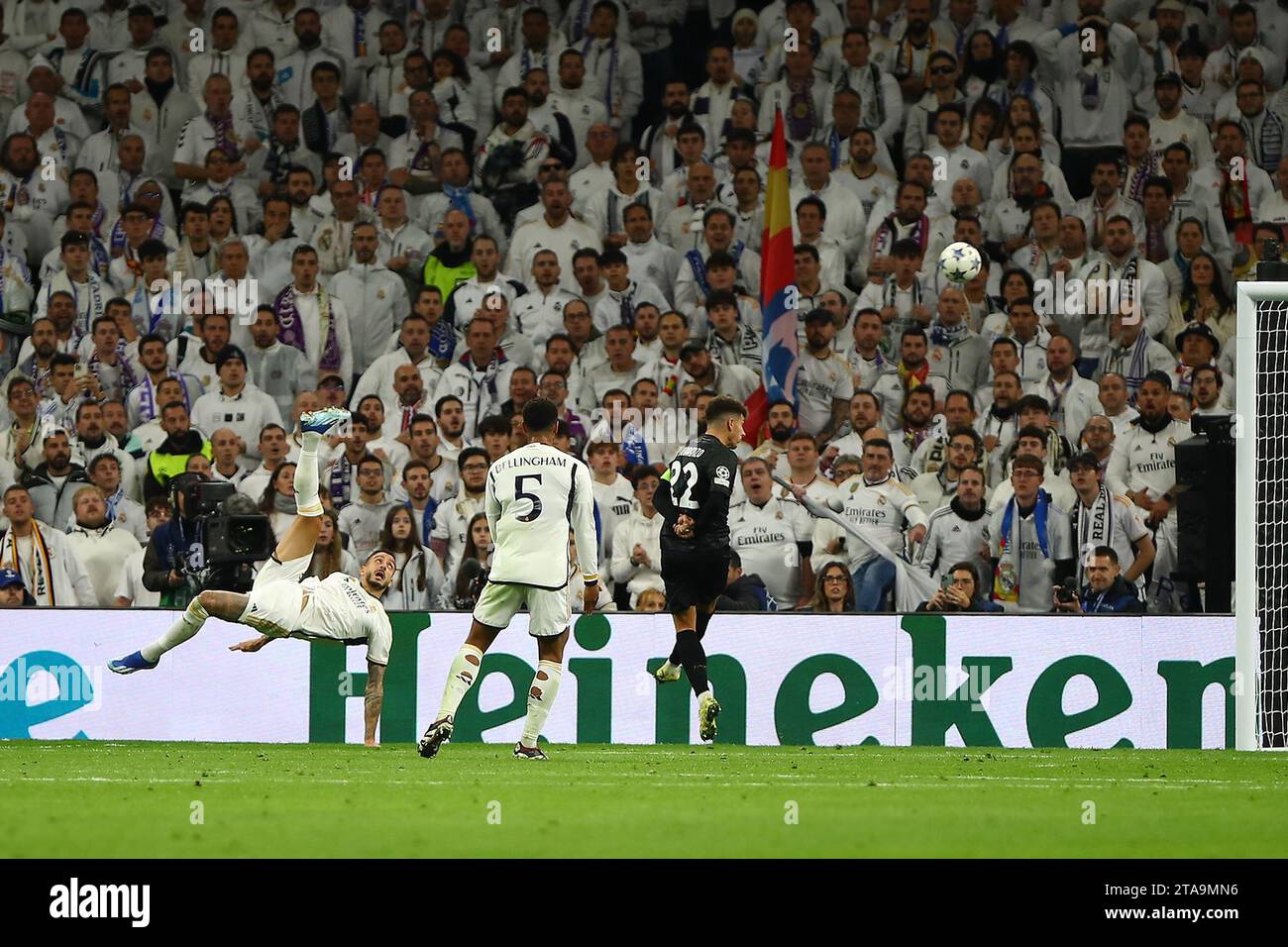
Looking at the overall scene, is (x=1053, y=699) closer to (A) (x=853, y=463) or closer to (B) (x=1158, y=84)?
(A) (x=853, y=463)

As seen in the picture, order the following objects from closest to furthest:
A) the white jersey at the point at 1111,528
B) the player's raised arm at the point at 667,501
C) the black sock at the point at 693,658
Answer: the black sock at the point at 693,658, the player's raised arm at the point at 667,501, the white jersey at the point at 1111,528

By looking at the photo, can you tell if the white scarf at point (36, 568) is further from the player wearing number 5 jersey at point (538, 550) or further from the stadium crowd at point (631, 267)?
the player wearing number 5 jersey at point (538, 550)

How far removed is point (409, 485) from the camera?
16828mm

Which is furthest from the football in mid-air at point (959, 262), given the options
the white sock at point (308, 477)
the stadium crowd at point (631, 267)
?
the white sock at point (308, 477)

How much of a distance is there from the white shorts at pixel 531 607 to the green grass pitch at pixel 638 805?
0.79m

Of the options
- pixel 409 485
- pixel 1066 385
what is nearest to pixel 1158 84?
pixel 1066 385

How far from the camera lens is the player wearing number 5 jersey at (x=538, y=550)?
37.7 ft

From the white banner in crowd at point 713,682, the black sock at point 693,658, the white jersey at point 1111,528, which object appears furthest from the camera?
the white jersey at point 1111,528

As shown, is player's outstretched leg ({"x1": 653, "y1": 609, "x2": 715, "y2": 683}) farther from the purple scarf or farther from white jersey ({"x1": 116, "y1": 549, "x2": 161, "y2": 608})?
the purple scarf

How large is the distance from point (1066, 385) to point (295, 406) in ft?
22.5

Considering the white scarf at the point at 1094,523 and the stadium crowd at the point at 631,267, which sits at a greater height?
the stadium crowd at the point at 631,267

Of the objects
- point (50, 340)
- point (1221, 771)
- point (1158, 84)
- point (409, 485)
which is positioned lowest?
point (1221, 771)

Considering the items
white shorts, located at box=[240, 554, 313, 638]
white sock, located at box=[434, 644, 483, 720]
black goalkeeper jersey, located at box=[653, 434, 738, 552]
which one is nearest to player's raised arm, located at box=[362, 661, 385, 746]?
white shorts, located at box=[240, 554, 313, 638]

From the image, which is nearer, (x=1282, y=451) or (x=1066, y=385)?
(x=1282, y=451)
